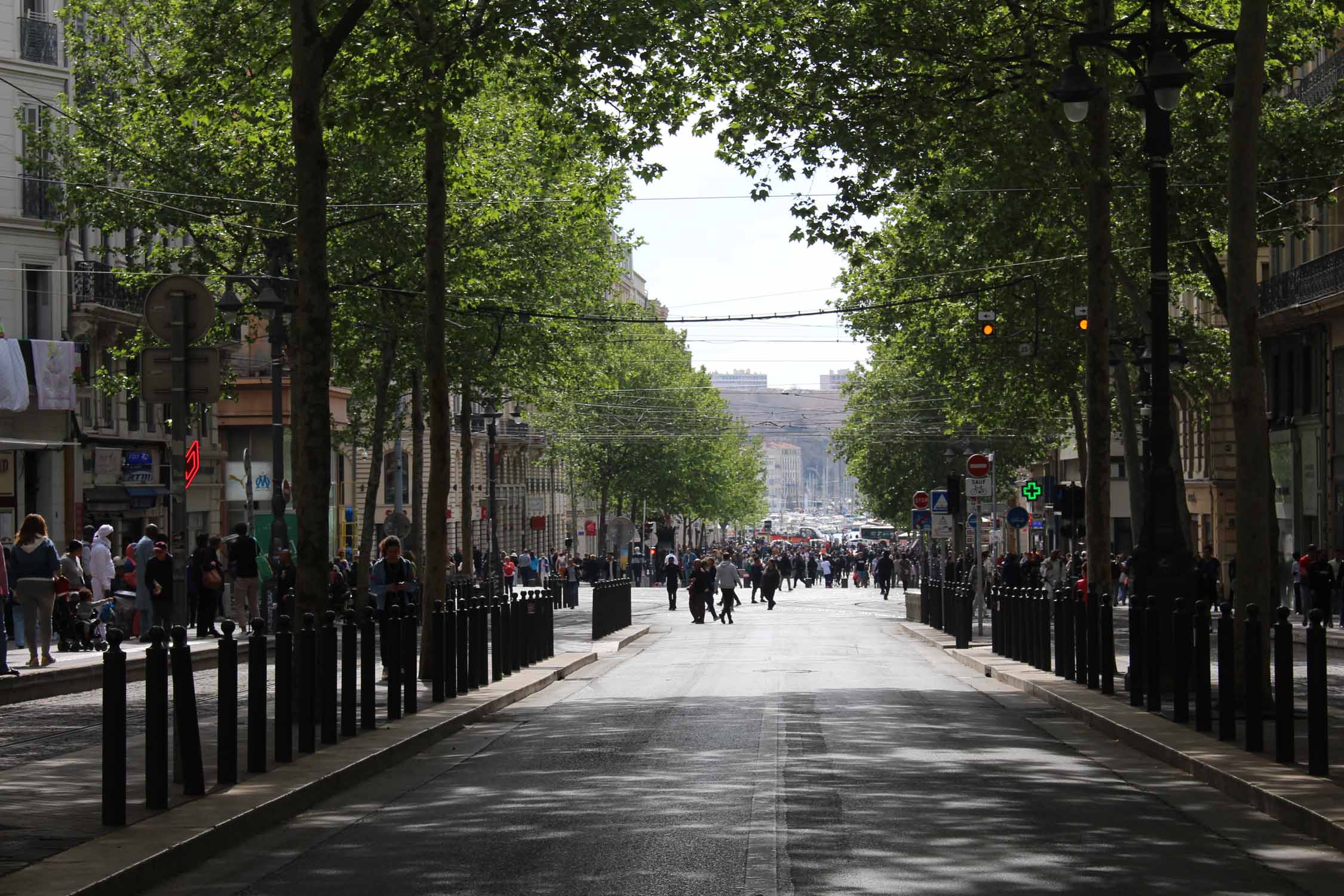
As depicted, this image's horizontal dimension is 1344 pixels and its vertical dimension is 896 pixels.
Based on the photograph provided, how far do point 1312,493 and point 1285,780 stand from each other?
38.7 metres

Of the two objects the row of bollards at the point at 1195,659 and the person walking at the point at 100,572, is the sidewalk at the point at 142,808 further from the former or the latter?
the person walking at the point at 100,572

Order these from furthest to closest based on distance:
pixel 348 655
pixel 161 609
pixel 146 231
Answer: pixel 146 231 → pixel 161 609 → pixel 348 655

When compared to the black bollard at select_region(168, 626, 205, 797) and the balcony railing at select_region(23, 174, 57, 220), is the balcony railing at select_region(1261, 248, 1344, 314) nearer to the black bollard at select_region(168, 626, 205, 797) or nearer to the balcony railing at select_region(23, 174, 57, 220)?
the balcony railing at select_region(23, 174, 57, 220)

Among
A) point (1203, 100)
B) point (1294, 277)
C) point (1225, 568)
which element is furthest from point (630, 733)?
point (1225, 568)

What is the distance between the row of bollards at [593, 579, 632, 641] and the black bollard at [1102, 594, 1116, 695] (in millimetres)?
16456

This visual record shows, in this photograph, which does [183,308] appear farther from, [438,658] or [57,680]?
[57,680]

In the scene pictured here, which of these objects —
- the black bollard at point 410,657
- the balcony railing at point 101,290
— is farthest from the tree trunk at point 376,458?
the black bollard at point 410,657

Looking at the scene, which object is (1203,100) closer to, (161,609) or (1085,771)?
(161,609)

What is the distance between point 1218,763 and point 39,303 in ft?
125

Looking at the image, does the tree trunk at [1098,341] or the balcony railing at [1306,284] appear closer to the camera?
the tree trunk at [1098,341]

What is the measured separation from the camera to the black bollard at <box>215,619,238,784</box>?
39.4 ft

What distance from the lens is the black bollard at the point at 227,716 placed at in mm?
12008

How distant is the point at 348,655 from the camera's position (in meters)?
15.5

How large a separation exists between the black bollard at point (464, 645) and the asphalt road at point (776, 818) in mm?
1158
